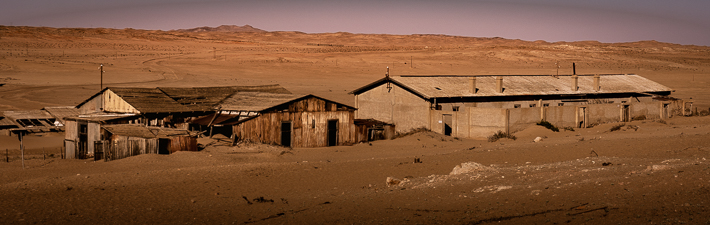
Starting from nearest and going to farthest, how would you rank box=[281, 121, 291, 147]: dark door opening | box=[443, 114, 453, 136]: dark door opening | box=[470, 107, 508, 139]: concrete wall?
box=[281, 121, 291, 147]: dark door opening → box=[470, 107, 508, 139]: concrete wall → box=[443, 114, 453, 136]: dark door opening

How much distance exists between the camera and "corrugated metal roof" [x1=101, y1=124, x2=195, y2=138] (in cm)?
2446

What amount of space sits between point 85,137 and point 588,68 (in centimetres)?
7302

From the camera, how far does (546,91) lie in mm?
36188

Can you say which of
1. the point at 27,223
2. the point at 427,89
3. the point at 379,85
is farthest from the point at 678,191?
the point at 379,85

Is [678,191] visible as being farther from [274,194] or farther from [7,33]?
[7,33]

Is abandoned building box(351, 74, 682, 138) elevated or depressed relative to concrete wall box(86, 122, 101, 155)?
elevated

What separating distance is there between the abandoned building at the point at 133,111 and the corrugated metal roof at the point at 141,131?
19.8 inches

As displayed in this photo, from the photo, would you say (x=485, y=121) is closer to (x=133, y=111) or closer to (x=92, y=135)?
(x=133, y=111)

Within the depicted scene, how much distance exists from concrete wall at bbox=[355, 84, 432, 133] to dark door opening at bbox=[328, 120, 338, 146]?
5.03m

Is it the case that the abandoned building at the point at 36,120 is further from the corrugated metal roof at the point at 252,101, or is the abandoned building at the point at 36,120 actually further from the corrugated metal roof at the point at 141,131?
the corrugated metal roof at the point at 252,101

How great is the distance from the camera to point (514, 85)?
3644 cm

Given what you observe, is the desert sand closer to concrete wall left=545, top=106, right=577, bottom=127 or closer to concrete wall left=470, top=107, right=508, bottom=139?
concrete wall left=470, top=107, right=508, bottom=139

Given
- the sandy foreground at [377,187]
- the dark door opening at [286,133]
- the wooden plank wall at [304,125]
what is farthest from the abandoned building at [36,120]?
the dark door opening at [286,133]

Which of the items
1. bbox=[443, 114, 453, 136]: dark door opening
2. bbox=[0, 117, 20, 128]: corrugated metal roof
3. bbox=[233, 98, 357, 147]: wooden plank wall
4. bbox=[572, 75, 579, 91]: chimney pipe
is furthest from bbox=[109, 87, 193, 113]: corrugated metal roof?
bbox=[572, 75, 579, 91]: chimney pipe
